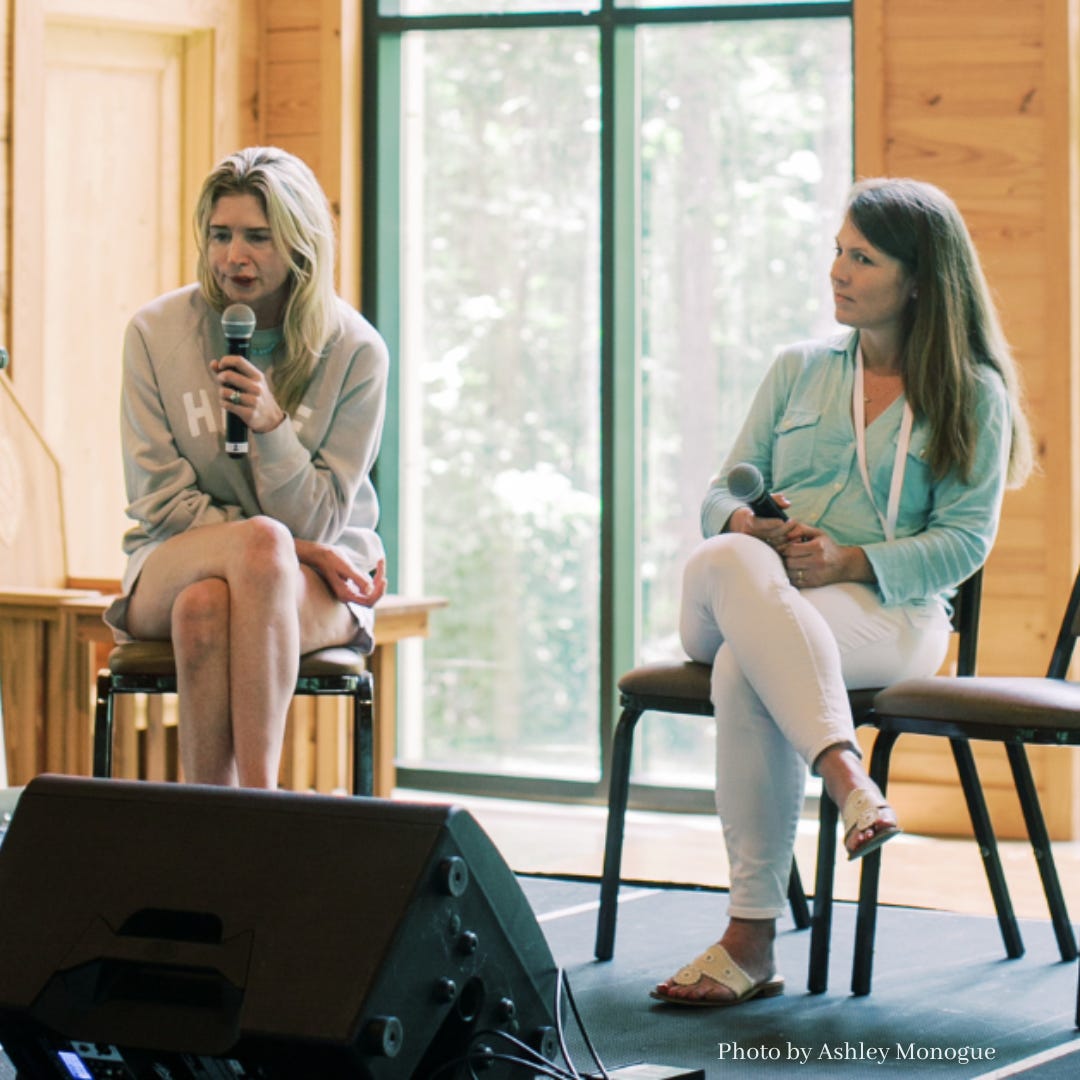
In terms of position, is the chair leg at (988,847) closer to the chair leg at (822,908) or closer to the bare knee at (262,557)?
the chair leg at (822,908)

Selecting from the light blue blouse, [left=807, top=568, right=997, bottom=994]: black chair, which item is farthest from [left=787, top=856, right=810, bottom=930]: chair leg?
the light blue blouse

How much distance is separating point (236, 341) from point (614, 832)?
0.90m

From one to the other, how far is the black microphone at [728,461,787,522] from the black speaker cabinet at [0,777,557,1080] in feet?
2.95

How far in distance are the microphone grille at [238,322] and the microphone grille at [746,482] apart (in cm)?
70

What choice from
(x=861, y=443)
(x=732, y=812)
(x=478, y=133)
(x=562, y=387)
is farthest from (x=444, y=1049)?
(x=478, y=133)

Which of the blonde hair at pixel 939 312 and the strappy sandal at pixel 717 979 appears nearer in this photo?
the strappy sandal at pixel 717 979

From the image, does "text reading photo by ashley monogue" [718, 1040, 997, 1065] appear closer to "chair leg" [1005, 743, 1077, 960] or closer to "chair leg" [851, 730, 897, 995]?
"chair leg" [851, 730, 897, 995]

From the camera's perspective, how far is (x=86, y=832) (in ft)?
5.35

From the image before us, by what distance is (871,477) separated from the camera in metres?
2.56

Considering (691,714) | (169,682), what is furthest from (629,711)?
(169,682)

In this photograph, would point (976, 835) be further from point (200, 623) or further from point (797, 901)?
point (200, 623)

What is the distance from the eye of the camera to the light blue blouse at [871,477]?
8.16 feet

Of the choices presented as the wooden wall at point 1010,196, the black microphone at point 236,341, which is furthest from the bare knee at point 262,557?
the wooden wall at point 1010,196

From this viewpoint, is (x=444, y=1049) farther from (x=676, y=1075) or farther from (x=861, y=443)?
(x=861, y=443)
